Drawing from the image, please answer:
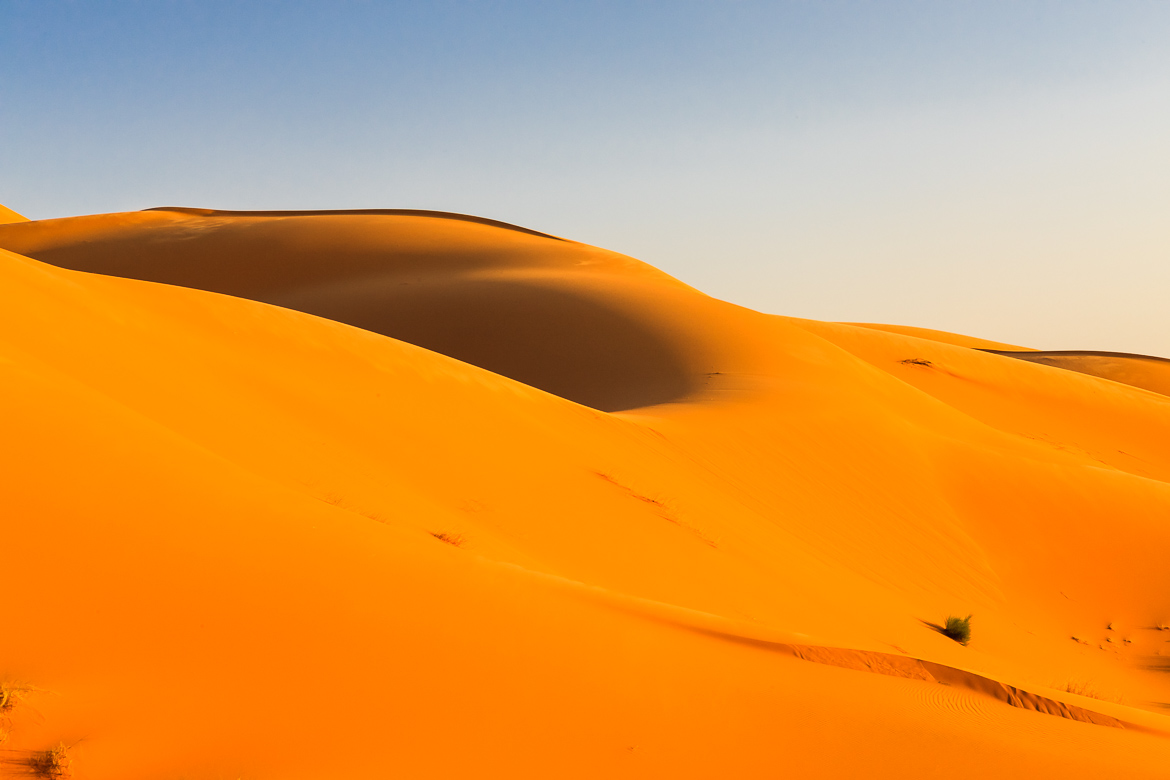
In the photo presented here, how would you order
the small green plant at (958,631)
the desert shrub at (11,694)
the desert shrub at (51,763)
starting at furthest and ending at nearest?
the small green plant at (958,631) < the desert shrub at (11,694) < the desert shrub at (51,763)

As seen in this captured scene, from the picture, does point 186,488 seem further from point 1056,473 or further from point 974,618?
point 1056,473

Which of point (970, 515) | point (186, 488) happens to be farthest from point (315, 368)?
point (970, 515)

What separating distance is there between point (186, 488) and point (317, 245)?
3266 centimetres

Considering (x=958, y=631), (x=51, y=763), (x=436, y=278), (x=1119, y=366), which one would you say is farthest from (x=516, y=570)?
(x=1119, y=366)

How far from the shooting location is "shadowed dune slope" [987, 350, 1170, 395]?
1873 inches

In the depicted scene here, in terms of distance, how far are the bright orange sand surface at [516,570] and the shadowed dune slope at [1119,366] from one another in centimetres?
3282

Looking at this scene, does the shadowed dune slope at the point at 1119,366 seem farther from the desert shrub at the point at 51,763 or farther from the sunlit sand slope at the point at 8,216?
the sunlit sand slope at the point at 8,216

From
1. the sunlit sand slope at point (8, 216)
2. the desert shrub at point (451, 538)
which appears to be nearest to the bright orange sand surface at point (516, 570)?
the desert shrub at point (451, 538)

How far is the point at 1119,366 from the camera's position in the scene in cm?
5012

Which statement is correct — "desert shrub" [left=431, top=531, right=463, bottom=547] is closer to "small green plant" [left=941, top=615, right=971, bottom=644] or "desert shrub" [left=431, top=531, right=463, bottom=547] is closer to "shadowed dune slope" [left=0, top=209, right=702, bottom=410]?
"small green plant" [left=941, top=615, right=971, bottom=644]

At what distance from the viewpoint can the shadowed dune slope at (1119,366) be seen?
4756 cm

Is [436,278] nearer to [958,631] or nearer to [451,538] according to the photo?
Answer: [958,631]

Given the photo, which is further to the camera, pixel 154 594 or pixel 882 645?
pixel 882 645

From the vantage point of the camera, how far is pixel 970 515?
14.2 m
